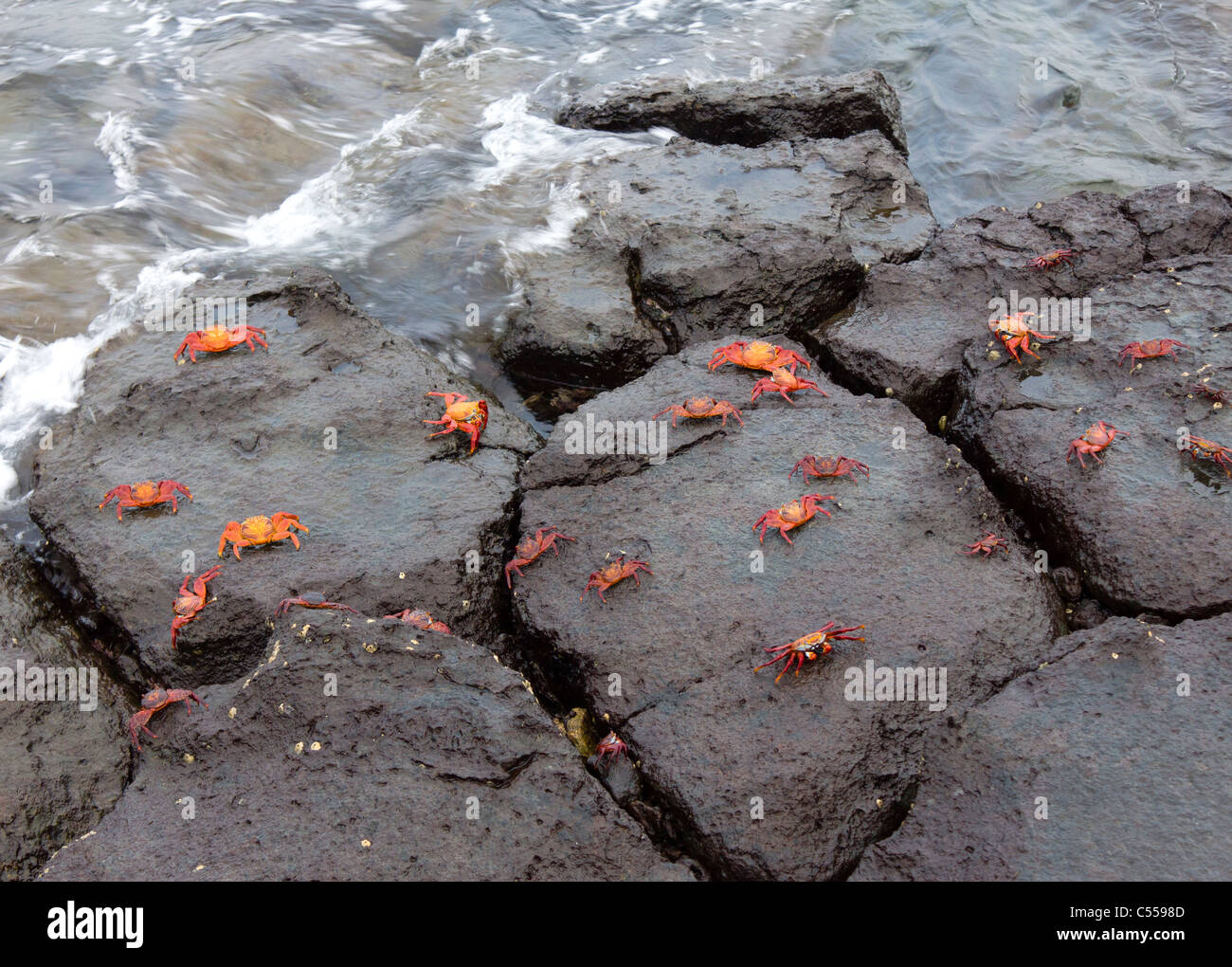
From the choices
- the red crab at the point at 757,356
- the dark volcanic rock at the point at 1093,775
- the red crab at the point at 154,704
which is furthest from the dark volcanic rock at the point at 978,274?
the red crab at the point at 154,704

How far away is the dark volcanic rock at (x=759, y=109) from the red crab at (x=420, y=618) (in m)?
5.47

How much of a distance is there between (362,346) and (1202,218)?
5510 millimetres

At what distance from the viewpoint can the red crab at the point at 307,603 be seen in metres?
4.27

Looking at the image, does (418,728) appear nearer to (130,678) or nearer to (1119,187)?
(130,678)

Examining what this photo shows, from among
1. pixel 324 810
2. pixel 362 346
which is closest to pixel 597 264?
pixel 362 346

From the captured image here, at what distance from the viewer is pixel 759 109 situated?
8148 millimetres

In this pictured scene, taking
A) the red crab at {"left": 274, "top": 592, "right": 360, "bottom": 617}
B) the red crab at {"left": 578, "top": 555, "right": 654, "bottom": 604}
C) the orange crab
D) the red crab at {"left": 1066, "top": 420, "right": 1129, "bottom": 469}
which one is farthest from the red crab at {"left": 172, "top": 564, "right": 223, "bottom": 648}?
the red crab at {"left": 1066, "top": 420, "right": 1129, "bottom": 469}

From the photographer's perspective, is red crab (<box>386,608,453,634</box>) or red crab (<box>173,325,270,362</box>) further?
red crab (<box>173,325,270,362</box>)

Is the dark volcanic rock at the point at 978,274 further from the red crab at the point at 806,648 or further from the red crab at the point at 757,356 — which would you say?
the red crab at the point at 806,648

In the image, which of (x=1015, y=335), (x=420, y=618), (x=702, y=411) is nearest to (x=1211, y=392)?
(x=1015, y=335)

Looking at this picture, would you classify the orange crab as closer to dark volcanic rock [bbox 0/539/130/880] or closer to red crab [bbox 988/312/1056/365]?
dark volcanic rock [bbox 0/539/130/880]

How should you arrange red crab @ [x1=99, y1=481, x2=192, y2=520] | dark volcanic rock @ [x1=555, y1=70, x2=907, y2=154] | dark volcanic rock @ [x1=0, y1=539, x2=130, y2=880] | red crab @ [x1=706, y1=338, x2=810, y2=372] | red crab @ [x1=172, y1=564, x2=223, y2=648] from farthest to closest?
dark volcanic rock @ [x1=555, y1=70, x2=907, y2=154]
red crab @ [x1=706, y1=338, x2=810, y2=372]
red crab @ [x1=99, y1=481, x2=192, y2=520]
red crab @ [x1=172, y1=564, x2=223, y2=648]
dark volcanic rock @ [x1=0, y1=539, x2=130, y2=880]

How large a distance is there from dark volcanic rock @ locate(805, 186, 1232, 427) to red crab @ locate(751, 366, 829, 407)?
49 centimetres

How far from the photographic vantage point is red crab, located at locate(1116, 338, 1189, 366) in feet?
16.6
